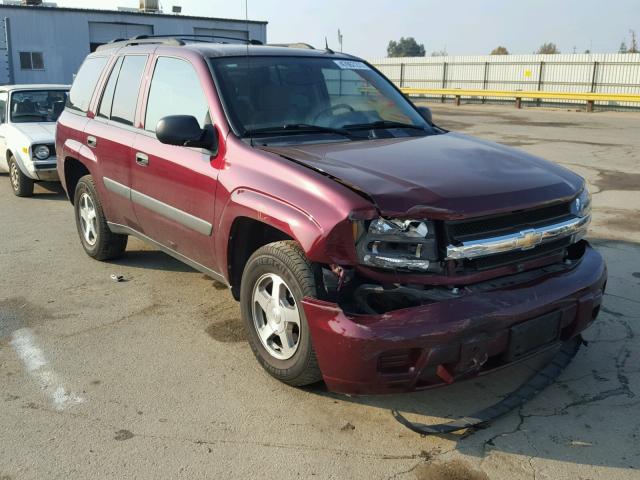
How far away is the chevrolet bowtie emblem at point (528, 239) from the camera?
323 cm

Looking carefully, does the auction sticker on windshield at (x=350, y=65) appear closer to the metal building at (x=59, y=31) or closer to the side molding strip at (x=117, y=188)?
the side molding strip at (x=117, y=188)

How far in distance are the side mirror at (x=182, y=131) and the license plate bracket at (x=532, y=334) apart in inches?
83.1

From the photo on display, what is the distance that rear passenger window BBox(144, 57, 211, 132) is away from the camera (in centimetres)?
426

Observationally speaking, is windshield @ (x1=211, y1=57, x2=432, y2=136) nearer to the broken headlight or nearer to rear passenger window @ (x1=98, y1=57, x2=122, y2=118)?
the broken headlight

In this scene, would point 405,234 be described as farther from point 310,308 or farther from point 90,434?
point 90,434

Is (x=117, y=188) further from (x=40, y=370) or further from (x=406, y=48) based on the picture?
(x=406, y=48)

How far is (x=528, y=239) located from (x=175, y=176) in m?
2.36

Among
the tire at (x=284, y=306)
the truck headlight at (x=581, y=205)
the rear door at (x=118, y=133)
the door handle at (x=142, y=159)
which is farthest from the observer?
the rear door at (x=118, y=133)

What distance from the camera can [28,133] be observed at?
919 cm

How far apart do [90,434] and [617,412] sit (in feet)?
9.02

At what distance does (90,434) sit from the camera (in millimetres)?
3205

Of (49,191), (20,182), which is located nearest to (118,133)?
(20,182)

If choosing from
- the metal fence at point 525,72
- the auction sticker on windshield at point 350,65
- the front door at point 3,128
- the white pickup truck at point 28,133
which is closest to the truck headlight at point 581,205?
the auction sticker on windshield at point 350,65

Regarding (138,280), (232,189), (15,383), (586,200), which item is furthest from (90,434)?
(586,200)
